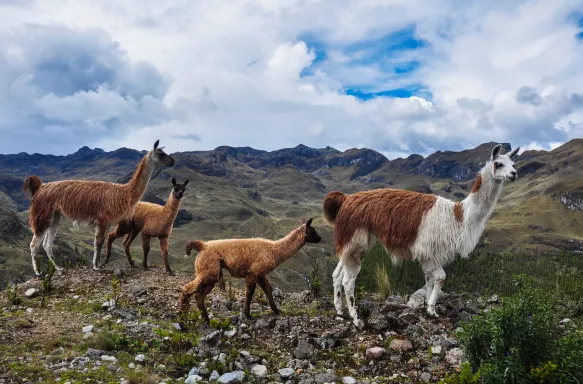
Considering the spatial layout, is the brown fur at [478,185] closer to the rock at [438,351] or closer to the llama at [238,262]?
the rock at [438,351]

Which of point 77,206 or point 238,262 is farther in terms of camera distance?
point 77,206

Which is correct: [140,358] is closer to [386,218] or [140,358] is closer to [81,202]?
[386,218]

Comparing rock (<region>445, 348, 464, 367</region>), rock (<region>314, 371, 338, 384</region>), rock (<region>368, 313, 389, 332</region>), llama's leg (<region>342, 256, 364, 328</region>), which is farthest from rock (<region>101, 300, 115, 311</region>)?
rock (<region>445, 348, 464, 367</region>)

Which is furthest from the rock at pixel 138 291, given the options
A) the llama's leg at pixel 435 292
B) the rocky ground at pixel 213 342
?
the llama's leg at pixel 435 292

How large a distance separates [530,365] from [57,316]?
34.5ft

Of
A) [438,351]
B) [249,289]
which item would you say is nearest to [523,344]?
[438,351]

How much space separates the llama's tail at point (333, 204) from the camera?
11.1m

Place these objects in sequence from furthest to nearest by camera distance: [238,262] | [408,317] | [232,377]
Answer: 1. [238,262]
2. [408,317]
3. [232,377]

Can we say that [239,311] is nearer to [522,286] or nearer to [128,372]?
[128,372]

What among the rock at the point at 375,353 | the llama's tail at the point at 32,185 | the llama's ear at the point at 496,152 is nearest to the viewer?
the rock at the point at 375,353

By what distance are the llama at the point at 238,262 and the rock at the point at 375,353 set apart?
309 cm

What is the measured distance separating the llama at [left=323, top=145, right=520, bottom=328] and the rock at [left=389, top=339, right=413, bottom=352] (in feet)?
5.41

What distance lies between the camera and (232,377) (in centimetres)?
720

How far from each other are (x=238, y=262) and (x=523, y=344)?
21.3ft
